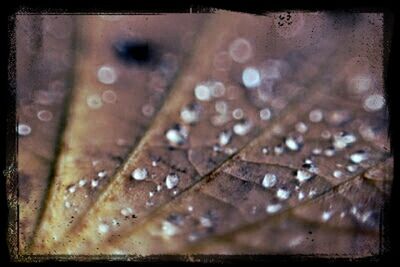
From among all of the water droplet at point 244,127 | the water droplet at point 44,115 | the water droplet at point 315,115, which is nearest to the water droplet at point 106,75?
the water droplet at point 44,115

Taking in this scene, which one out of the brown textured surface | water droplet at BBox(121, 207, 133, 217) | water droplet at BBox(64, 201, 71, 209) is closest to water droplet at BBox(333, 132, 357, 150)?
the brown textured surface

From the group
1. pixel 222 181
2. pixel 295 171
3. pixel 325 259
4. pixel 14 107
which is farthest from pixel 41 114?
pixel 325 259

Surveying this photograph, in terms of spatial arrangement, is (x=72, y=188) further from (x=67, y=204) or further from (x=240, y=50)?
(x=240, y=50)

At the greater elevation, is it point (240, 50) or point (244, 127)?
point (240, 50)

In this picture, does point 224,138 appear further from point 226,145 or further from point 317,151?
point 317,151

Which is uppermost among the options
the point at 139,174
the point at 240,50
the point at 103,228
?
the point at 240,50

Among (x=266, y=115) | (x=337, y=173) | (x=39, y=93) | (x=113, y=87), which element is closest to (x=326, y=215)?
(x=337, y=173)
